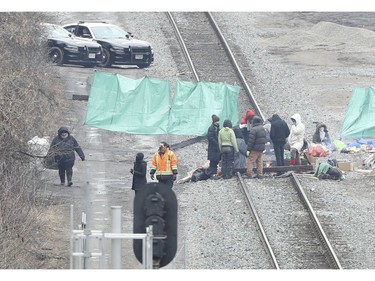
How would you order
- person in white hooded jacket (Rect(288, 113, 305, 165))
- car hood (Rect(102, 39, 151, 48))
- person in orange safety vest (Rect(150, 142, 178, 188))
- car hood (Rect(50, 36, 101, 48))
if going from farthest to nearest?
car hood (Rect(102, 39, 151, 48))
car hood (Rect(50, 36, 101, 48))
person in white hooded jacket (Rect(288, 113, 305, 165))
person in orange safety vest (Rect(150, 142, 178, 188))

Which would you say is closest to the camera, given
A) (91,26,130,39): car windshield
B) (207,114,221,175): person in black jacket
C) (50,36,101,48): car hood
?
(207,114,221,175): person in black jacket

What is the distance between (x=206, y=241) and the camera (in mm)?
22016

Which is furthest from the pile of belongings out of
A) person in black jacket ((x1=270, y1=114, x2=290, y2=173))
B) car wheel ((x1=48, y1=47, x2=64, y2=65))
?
car wheel ((x1=48, y1=47, x2=64, y2=65))

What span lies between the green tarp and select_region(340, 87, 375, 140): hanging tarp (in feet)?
8.55

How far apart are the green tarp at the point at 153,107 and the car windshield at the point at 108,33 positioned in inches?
333

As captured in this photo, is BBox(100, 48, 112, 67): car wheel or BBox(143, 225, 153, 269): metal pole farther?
BBox(100, 48, 112, 67): car wheel

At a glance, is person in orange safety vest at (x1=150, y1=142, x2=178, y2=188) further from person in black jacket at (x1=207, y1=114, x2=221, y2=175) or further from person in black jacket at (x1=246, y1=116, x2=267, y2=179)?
person in black jacket at (x1=246, y1=116, x2=267, y2=179)

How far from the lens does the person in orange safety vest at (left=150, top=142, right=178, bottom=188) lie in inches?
944

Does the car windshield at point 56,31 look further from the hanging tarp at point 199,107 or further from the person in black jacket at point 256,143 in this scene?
the person in black jacket at point 256,143

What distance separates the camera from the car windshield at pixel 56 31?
36162 mm

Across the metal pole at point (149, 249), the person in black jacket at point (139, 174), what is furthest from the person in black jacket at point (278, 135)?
the metal pole at point (149, 249)

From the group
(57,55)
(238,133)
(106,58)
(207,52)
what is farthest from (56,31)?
(238,133)
